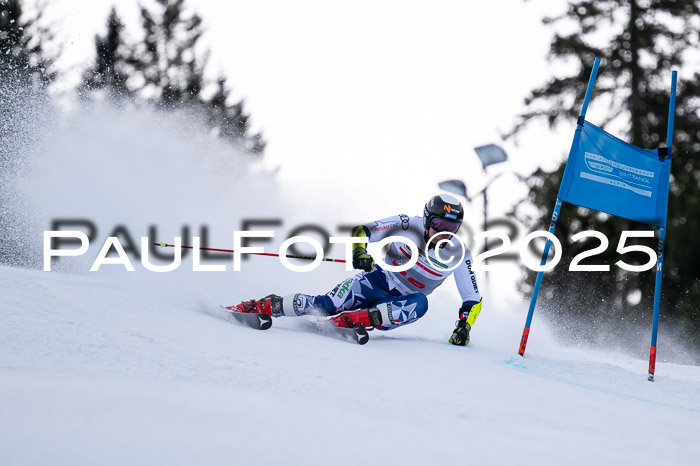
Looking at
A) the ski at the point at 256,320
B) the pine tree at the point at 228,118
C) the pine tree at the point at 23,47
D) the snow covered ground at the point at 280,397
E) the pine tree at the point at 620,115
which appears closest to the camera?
the snow covered ground at the point at 280,397

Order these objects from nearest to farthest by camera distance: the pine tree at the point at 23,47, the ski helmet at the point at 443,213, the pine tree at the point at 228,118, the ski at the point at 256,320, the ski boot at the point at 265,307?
the ski at the point at 256,320 → the ski boot at the point at 265,307 → the ski helmet at the point at 443,213 → the pine tree at the point at 23,47 → the pine tree at the point at 228,118

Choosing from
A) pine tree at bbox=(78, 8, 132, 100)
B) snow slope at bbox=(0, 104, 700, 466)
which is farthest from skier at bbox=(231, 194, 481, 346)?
pine tree at bbox=(78, 8, 132, 100)

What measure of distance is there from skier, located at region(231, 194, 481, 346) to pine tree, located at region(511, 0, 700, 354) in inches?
→ 309

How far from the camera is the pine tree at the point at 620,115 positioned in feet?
45.4

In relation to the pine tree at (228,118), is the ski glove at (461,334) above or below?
below

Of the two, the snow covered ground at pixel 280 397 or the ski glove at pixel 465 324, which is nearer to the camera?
Result: the snow covered ground at pixel 280 397

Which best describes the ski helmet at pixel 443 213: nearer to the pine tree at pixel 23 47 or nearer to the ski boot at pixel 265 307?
the ski boot at pixel 265 307

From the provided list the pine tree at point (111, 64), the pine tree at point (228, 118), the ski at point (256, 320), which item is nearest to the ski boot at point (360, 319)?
the ski at point (256, 320)

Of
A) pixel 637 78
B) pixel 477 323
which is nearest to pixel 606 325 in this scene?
pixel 637 78

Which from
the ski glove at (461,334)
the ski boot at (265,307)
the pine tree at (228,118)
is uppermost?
the pine tree at (228,118)

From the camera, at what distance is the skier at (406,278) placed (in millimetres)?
5945

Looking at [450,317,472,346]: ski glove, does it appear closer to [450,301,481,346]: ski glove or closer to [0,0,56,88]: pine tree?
[450,301,481,346]: ski glove

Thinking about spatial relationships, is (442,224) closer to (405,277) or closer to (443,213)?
(443,213)

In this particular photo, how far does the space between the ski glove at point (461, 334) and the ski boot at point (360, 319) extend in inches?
33.0
